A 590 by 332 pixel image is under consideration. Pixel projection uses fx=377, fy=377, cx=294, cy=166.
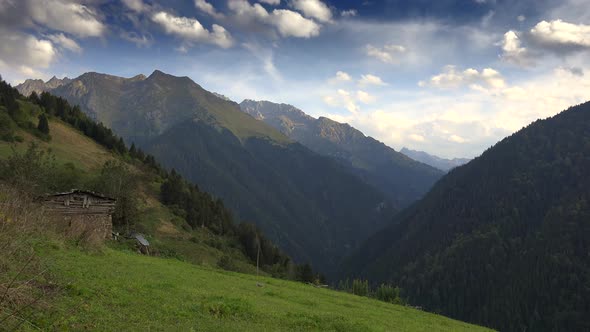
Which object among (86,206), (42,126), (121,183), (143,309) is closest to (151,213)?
(121,183)

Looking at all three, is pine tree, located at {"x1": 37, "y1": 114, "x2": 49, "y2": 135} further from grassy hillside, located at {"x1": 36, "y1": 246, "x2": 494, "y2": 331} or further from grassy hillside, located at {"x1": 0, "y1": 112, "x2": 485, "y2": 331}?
grassy hillside, located at {"x1": 36, "y1": 246, "x2": 494, "y2": 331}

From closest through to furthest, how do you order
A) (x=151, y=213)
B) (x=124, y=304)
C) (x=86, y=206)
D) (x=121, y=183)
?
(x=124, y=304) → (x=86, y=206) → (x=121, y=183) → (x=151, y=213)

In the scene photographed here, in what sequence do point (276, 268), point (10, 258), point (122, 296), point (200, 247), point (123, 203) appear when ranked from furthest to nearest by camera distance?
1. point (276, 268)
2. point (200, 247)
3. point (123, 203)
4. point (122, 296)
5. point (10, 258)

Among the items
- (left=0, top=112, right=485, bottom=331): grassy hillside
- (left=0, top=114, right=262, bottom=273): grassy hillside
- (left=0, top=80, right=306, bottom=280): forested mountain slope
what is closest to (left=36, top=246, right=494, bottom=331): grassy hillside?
(left=0, top=112, right=485, bottom=331): grassy hillside

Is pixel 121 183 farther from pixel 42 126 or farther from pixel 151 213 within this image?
pixel 42 126

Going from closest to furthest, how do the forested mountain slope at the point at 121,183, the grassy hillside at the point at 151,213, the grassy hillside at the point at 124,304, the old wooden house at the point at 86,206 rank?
1. the grassy hillside at the point at 124,304
2. the old wooden house at the point at 86,206
3. the forested mountain slope at the point at 121,183
4. the grassy hillside at the point at 151,213

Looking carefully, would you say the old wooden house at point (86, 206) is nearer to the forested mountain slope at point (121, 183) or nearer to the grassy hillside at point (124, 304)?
the forested mountain slope at point (121, 183)

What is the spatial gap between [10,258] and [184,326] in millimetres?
7060

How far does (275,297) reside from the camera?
28844 mm

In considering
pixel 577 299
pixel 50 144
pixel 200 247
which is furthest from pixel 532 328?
pixel 50 144

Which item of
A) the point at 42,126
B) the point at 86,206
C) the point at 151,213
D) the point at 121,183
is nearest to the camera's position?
the point at 86,206

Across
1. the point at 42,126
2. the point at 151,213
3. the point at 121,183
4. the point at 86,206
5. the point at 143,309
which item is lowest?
the point at 151,213

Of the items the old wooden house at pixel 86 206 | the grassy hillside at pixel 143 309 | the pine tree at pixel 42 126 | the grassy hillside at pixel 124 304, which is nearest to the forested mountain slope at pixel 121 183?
the pine tree at pixel 42 126

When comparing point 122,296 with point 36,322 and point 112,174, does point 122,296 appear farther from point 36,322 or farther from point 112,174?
point 112,174
